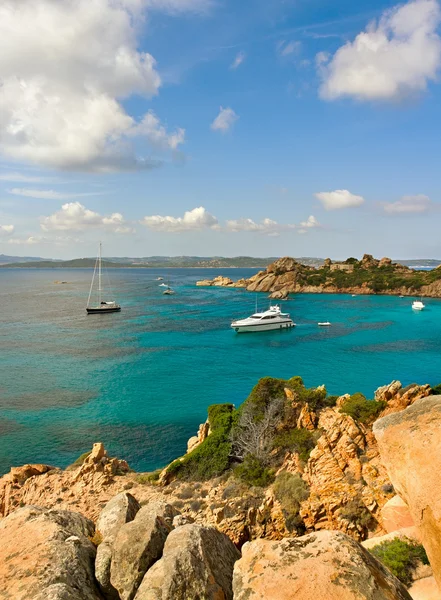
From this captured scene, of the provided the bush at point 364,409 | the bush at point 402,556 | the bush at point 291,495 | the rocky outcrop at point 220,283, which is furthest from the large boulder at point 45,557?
the rocky outcrop at point 220,283

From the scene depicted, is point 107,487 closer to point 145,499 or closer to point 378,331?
point 145,499

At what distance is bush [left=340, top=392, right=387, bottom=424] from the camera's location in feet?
62.7

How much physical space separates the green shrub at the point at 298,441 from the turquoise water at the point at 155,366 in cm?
928

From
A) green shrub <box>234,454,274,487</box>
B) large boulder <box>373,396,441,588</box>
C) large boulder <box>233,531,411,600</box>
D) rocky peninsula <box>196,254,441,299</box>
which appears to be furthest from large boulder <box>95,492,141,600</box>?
rocky peninsula <box>196,254,441,299</box>

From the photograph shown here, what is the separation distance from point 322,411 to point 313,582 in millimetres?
17091

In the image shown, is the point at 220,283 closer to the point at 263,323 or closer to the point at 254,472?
the point at 263,323

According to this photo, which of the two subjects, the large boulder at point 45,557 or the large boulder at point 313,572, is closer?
the large boulder at point 313,572

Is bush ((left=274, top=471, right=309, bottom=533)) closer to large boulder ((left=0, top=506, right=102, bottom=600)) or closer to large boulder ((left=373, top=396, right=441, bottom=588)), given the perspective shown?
large boulder ((left=0, top=506, right=102, bottom=600))

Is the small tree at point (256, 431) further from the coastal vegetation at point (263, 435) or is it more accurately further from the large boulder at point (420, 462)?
the large boulder at point (420, 462)

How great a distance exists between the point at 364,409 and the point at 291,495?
6.22 meters

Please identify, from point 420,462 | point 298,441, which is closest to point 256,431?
point 298,441

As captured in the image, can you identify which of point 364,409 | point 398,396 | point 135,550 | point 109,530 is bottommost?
point 364,409

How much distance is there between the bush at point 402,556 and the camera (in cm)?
850

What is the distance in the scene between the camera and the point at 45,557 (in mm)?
7086
